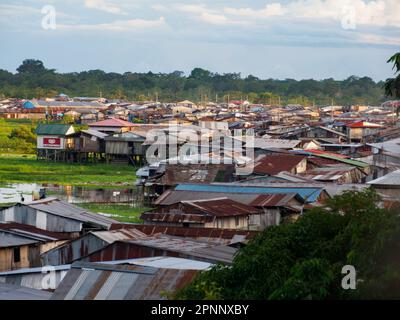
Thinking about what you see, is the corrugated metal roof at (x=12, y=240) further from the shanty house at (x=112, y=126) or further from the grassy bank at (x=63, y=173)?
the shanty house at (x=112, y=126)

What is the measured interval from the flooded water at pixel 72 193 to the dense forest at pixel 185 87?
2563 inches

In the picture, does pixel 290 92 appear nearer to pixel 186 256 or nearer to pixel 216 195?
pixel 216 195

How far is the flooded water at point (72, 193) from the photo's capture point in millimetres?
30125

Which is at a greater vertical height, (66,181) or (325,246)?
(325,246)

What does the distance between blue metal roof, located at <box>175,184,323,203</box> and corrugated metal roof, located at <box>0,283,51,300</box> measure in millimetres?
10713

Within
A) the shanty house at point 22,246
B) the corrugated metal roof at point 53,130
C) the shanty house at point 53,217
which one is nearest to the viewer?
the shanty house at point 22,246

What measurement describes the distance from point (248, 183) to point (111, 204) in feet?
16.8

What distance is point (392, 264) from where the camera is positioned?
8.73 meters

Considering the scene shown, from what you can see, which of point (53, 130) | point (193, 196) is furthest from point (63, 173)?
point (193, 196)

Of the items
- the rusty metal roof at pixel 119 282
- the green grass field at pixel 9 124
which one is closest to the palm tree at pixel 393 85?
the rusty metal roof at pixel 119 282

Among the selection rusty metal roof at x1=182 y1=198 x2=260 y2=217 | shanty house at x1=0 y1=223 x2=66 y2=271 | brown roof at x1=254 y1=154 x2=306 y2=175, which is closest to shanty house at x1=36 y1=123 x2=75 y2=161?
brown roof at x1=254 y1=154 x2=306 y2=175

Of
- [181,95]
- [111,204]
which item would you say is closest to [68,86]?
[181,95]

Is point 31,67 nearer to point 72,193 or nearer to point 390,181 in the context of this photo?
point 72,193

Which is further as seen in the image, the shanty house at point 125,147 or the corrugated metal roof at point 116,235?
the shanty house at point 125,147
